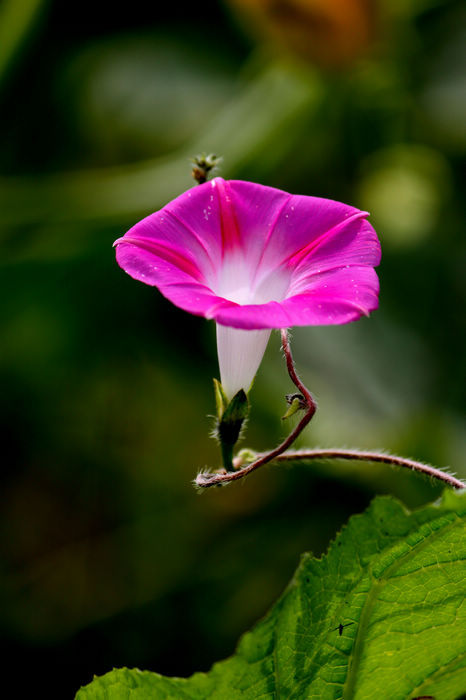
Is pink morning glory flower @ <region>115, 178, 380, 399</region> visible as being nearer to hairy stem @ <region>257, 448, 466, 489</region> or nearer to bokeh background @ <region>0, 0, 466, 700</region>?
hairy stem @ <region>257, 448, 466, 489</region>

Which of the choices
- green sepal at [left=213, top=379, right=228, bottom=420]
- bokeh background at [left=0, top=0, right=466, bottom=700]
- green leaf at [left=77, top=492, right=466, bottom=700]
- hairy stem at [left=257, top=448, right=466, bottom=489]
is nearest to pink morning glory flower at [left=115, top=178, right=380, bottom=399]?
green sepal at [left=213, top=379, right=228, bottom=420]

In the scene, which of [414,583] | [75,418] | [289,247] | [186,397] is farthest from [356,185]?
[414,583]

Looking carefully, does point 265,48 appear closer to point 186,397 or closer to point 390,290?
point 390,290

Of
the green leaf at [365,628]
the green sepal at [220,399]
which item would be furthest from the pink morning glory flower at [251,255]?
the green leaf at [365,628]

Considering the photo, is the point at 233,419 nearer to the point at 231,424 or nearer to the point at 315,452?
the point at 231,424

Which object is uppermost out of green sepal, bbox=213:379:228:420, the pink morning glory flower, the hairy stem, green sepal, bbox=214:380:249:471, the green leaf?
the pink morning glory flower

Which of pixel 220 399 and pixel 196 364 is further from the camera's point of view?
pixel 196 364

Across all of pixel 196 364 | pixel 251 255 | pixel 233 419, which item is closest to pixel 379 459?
pixel 233 419
